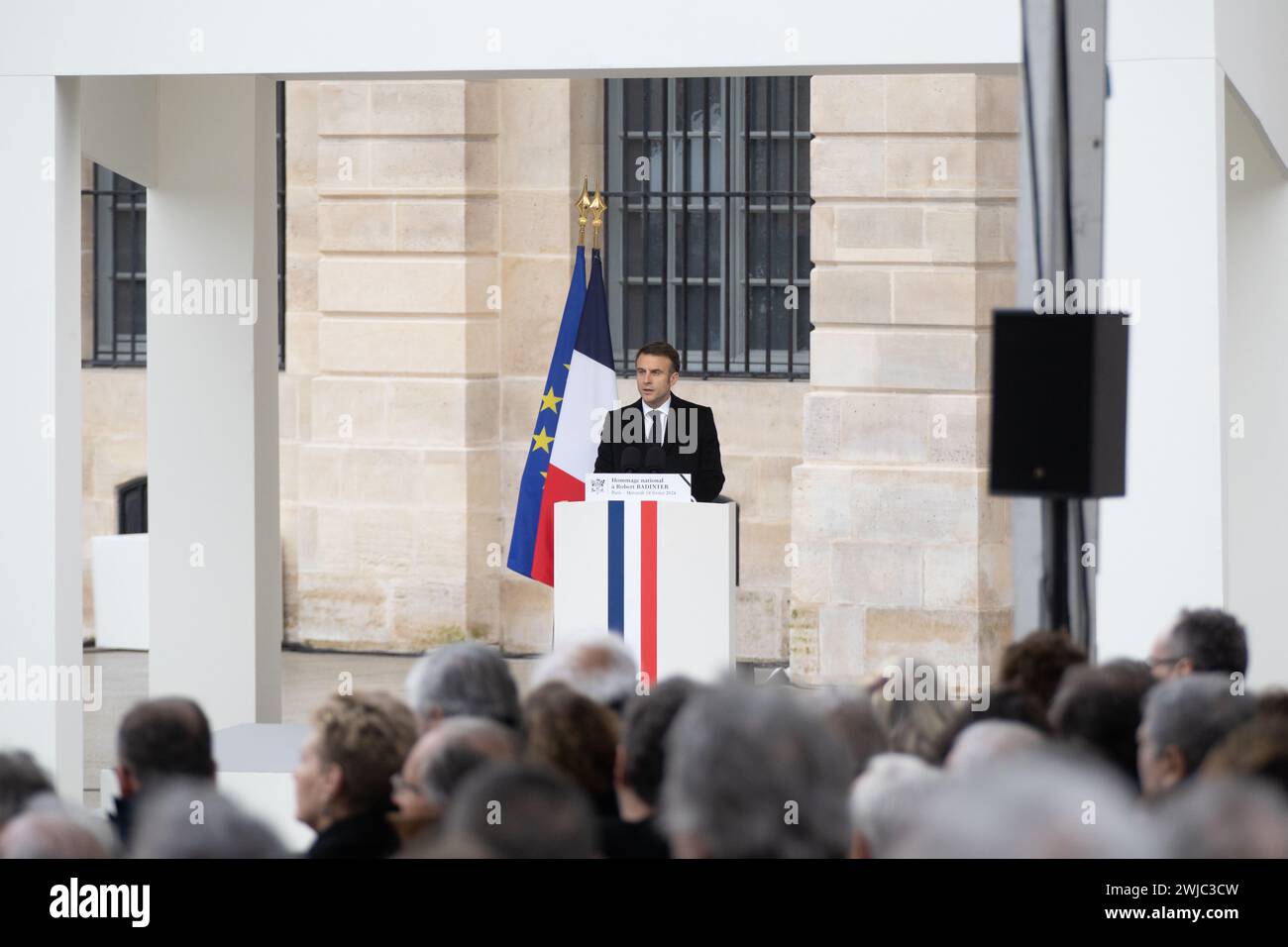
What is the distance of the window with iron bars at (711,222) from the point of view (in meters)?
14.1

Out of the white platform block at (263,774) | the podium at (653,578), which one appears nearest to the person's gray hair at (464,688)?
the white platform block at (263,774)

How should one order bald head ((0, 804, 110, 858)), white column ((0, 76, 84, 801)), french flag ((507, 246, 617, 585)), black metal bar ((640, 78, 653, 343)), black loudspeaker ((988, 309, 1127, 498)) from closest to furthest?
bald head ((0, 804, 110, 858)), black loudspeaker ((988, 309, 1127, 498)), white column ((0, 76, 84, 801)), french flag ((507, 246, 617, 585)), black metal bar ((640, 78, 653, 343))

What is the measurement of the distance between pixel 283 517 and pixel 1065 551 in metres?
10.2

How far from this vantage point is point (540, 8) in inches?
309

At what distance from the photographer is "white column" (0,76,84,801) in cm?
814

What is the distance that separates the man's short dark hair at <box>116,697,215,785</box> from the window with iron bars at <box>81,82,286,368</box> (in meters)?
11.3

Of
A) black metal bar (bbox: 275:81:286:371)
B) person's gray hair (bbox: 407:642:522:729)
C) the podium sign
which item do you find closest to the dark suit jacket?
the podium sign

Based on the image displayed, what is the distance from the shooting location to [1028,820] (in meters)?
2.61

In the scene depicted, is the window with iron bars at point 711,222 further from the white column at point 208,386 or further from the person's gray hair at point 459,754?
the person's gray hair at point 459,754

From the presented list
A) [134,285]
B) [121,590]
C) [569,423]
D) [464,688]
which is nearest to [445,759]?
[464,688]

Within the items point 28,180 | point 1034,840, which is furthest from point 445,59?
point 1034,840

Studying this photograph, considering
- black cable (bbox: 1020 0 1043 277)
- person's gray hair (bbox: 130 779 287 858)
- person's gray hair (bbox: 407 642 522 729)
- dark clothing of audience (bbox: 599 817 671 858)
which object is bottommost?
dark clothing of audience (bbox: 599 817 671 858)

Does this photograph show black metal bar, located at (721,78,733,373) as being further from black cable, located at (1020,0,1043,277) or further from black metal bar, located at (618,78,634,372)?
black cable, located at (1020,0,1043,277)

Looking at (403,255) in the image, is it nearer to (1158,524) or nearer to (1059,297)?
(1158,524)
